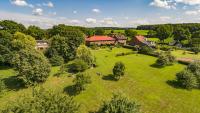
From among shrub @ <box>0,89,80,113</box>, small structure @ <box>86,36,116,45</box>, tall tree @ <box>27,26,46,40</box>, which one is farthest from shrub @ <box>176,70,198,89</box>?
tall tree @ <box>27,26,46,40</box>

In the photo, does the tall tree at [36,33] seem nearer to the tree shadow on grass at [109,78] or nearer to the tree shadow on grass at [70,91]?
the tree shadow on grass at [109,78]

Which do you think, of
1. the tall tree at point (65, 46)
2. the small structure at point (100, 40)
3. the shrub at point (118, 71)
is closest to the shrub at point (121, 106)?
the shrub at point (118, 71)

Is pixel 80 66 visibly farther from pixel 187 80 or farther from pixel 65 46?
pixel 187 80

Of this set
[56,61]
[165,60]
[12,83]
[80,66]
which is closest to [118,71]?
[80,66]

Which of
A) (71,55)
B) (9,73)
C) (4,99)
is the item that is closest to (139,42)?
(71,55)

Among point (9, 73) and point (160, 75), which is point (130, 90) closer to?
point (160, 75)

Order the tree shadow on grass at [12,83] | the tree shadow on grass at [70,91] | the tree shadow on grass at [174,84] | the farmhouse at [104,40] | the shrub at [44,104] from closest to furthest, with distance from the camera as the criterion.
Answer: the shrub at [44,104] < the tree shadow on grass at [70,91] < the tree shadow on grass at [174,84] < the tree shadow on grass at [12,83] < the farmhouse at [104,40]

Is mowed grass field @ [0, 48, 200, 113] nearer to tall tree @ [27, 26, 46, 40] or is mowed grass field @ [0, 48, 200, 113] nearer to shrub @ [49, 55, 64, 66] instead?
shrub @ [49, 55, 64, 66]
